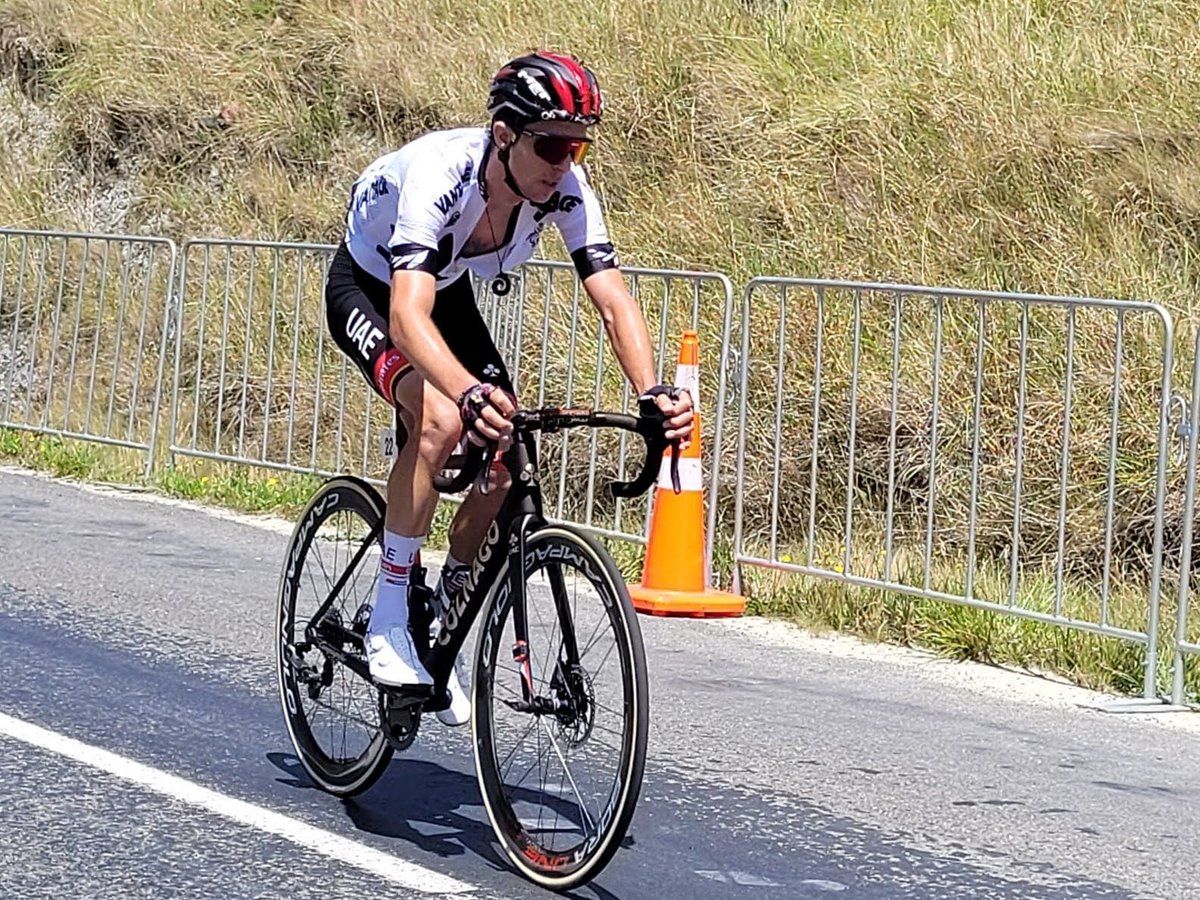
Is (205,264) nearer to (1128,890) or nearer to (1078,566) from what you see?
(1078,566)

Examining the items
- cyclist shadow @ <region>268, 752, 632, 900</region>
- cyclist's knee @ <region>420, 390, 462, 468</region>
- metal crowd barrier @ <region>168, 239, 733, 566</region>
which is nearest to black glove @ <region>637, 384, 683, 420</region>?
cyclist's knee @ <region>420, 390, 462, 468</region>

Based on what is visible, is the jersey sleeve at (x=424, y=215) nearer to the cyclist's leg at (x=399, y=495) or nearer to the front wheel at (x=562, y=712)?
the cyclist's leg at (x=399, y=495)

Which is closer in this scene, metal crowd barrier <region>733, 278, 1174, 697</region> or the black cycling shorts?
the black cycling shorts

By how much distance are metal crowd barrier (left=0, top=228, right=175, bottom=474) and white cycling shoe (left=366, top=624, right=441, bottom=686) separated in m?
7.70

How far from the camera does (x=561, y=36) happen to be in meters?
17.5

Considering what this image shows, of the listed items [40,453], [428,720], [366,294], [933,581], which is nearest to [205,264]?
[40,453]

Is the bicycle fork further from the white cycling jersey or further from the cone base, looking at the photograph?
the cone base

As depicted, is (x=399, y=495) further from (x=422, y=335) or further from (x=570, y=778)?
(x=570, y=778)

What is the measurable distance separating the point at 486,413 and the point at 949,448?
20.6 feet

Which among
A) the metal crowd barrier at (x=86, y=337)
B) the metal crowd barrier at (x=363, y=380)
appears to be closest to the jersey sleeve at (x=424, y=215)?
the metal crowd barrier at (x=363, y=380)

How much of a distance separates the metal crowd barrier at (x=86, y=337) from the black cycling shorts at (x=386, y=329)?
730 cm

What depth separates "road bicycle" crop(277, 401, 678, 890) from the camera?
16.0 ft

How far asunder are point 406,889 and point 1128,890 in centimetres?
184

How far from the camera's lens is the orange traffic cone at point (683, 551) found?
9320mm
